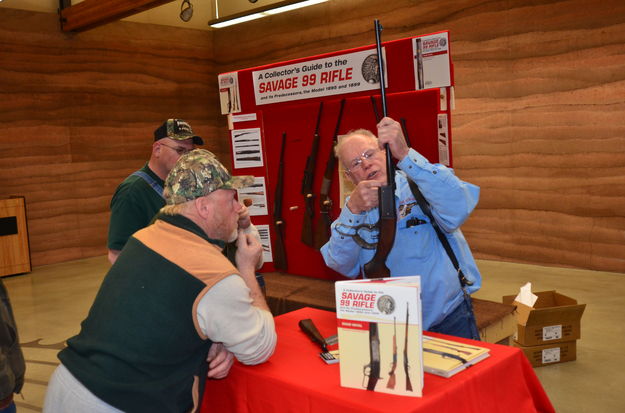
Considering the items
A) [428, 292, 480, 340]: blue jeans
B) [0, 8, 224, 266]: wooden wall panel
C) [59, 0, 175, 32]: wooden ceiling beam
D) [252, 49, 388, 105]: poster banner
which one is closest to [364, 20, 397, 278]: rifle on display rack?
[428, 292, 480, 340]: blue jeans

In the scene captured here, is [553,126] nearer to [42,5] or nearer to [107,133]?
[107,133]

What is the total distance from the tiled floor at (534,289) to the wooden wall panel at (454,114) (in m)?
0.51

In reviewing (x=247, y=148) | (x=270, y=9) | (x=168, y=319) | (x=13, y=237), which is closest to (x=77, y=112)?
(x=13, y=237)

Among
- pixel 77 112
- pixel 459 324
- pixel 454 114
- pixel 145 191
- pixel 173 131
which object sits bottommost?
pixel 459 324

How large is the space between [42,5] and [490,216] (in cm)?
675

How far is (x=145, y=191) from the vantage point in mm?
2803

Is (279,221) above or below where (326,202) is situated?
below

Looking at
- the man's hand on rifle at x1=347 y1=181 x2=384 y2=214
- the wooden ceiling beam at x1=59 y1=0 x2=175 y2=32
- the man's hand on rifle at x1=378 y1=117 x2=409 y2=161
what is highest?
the wooden ceiling beam at x1=59 y1=0 x2=175 y2=32

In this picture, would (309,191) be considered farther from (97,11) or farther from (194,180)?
(97,11)

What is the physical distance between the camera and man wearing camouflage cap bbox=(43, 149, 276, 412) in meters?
1.54

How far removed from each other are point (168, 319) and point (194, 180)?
16.5 inches

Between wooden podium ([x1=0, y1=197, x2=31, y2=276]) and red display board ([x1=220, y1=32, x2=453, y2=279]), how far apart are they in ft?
13.7

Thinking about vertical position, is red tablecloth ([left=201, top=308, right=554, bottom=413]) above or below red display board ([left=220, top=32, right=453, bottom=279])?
below

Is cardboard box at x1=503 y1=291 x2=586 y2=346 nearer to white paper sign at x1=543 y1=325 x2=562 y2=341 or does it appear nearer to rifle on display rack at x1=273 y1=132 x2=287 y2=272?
white paper sign at x1=543 y1=325 x2=562 y2=341
